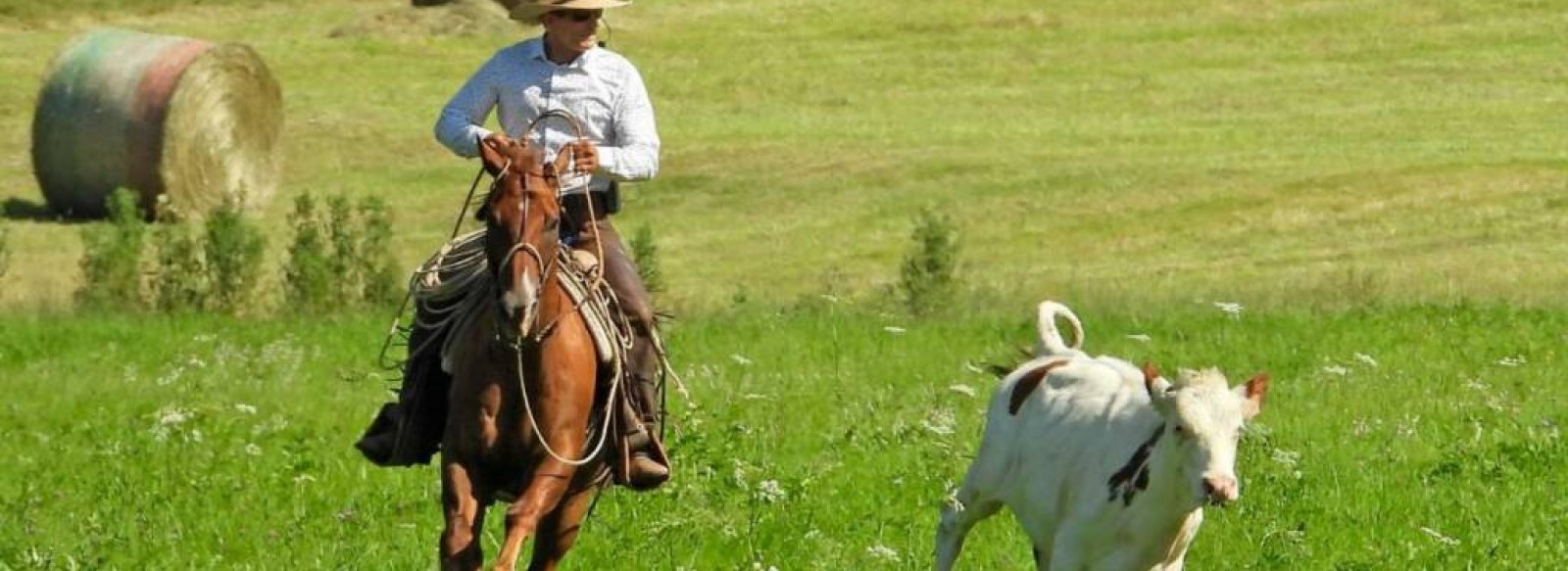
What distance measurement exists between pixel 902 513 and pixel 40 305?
12.5 metres

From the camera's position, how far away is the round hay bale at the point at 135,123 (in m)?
32.8

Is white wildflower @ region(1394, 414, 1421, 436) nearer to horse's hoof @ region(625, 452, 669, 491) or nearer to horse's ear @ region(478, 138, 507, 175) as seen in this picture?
horse's hoof @ region(625, 452, 669, 491)

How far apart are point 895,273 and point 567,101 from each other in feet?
58.5

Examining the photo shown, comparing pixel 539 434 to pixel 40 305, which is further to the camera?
pixel 40 305

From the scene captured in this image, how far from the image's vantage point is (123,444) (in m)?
15.6

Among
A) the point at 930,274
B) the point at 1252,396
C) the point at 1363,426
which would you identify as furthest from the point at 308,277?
the point at 1252,396

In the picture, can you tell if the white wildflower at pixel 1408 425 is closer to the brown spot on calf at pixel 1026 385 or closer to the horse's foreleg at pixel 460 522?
the brown spot on calf at pixel 1026 385

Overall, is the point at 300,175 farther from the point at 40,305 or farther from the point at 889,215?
the point at 40,305

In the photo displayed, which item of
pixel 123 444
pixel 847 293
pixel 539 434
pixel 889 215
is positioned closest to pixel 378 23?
pixel 889 215

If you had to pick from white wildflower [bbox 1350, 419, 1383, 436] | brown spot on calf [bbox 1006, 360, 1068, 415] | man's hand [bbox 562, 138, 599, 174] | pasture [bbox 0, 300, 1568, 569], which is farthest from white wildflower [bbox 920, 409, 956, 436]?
man's hand [bbox 562, 138, 599, 174]

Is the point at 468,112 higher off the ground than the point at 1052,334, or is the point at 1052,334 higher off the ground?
the point at 468,112

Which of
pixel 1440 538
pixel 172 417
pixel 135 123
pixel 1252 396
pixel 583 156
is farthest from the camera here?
pixel 135 123

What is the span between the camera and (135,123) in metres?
33.1

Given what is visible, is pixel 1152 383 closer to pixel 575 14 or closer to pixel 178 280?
pixel 575 14
